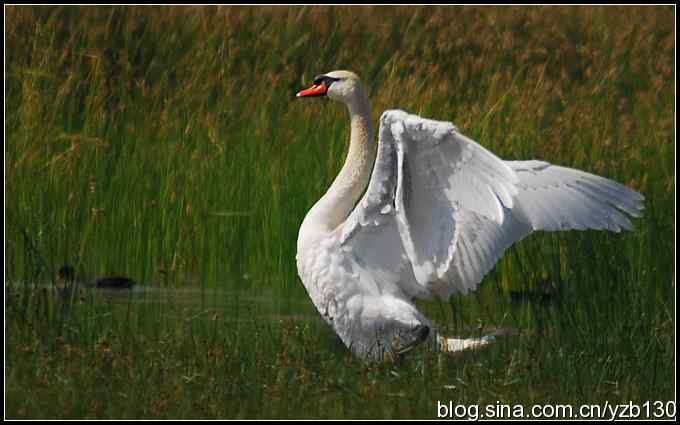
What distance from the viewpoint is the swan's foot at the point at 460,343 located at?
21.8 feet

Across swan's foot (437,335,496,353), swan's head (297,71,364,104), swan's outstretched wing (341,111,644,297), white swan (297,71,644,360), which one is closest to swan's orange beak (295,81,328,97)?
swan's head (297,71,364,104)

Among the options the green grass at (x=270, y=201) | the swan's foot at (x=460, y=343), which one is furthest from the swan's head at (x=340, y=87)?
the swan's foot at (x=460, y=343)

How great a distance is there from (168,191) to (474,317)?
2.23 metres

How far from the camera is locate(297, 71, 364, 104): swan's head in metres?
7.52

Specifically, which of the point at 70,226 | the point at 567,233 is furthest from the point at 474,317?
the point at 70,226

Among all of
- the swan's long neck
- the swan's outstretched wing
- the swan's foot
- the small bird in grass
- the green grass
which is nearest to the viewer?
the swan's outstretched wing

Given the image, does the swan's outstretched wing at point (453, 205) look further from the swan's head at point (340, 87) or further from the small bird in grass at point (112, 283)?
the small bird in grass at point (112, 283)

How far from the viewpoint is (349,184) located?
23.7 feet

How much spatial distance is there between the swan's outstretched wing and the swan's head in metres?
0.92

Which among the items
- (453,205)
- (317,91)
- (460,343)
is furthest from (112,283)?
(453,205)

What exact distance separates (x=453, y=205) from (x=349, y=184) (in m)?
0.96

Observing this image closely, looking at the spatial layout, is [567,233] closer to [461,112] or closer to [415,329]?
[415,329]

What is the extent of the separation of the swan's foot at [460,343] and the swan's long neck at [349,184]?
818 mm

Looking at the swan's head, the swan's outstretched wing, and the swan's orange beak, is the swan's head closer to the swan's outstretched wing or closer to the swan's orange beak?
the swan's orange beak
